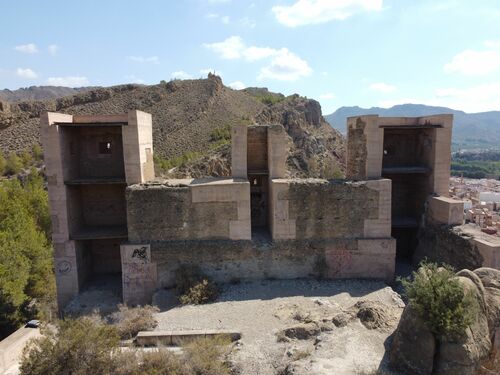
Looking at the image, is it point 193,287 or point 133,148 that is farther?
point 133,148

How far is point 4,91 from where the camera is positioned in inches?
5837

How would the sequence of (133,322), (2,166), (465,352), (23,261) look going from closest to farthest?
(465,352)
(133,322)
(23,261)
(2,166)

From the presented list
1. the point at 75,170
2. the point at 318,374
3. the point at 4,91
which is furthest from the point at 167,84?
the point at 4,91

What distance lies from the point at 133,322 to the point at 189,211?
3.60 meters

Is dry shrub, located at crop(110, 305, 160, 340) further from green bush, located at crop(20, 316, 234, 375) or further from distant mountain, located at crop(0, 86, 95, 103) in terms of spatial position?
distant mountain, located at crop(0, 86, 95, 103)

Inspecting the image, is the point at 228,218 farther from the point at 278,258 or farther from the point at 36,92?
the point at 36,92

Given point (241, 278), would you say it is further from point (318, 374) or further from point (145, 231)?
point (318, 374)

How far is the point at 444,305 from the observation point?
6.90 metres

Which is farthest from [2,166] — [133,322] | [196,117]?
[133,322]

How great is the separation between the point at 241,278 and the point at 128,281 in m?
3.56

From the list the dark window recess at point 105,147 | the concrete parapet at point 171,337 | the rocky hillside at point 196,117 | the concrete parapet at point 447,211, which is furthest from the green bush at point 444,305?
the rocky hillside at point 196,117

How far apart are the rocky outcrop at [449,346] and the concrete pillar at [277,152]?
6.31 m

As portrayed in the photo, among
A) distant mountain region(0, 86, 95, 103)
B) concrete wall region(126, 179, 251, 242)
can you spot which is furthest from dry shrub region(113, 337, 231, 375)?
distant mountain region(0, 86, 95, 103)

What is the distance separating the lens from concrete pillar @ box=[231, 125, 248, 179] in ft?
40.5
